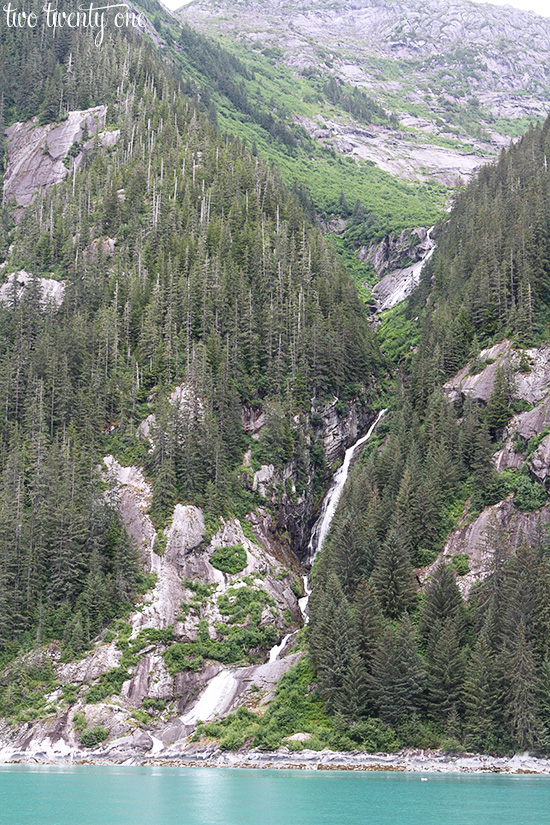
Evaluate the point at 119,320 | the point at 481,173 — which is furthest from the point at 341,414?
the point at 481,173

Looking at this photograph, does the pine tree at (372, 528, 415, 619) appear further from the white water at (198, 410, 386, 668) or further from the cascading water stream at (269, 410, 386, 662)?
the cascading water stream at (269, 410, 386, 662)

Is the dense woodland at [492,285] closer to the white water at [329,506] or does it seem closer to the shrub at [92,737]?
the white water at [329,506]

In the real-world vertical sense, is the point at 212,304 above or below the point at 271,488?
above

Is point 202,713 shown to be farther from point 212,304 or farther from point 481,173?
point 481,173

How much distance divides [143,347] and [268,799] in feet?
275

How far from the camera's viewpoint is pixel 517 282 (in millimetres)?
128000

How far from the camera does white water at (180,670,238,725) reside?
9331 cm

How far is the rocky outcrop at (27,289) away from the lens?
15000 cm

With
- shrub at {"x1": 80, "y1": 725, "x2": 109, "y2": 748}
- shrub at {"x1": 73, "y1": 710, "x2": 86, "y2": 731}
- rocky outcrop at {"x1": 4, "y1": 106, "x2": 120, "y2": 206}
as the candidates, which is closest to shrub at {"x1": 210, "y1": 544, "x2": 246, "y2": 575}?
shrub at {"x1": 73, "y1": 710, "x2": 86, "y2": 731}

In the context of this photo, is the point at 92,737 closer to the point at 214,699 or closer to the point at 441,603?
the point at 214,699

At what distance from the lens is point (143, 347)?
5231 inches

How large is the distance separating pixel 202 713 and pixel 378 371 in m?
76.9

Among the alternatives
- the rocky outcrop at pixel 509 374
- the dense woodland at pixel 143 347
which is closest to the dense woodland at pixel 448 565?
the rocky outcrop at pixel 509 374

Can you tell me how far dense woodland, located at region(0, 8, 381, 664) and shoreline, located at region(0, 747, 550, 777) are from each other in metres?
13.6
